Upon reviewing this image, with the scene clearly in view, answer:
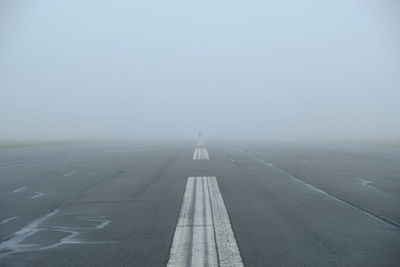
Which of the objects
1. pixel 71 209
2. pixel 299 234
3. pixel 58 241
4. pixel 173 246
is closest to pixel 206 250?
pixel 173 246

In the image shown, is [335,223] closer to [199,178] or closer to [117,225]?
[117,225]

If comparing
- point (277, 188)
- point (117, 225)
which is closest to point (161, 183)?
point (277, 188)

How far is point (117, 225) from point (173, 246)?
2.49m

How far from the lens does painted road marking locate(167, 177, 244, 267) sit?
7.04 metres

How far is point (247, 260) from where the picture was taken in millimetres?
7020

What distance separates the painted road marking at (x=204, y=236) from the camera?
23.1 ft

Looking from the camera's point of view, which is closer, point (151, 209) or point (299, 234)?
point (299, 234)

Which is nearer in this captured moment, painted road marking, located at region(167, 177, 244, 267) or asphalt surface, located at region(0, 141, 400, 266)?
painted road marking, located at region(167, 177, 244, 267)

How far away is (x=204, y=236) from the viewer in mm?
8680

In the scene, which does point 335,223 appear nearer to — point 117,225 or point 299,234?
point 299,234

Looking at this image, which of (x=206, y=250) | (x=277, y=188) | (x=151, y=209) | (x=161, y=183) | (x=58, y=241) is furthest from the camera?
(x=161, y=183)

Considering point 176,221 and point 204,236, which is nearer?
point 204,236

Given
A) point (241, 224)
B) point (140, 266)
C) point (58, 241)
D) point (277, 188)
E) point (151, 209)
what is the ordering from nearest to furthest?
point (140, 266)
point (58, 241)
point (241, 224)
point (151, 209)
point (277, 188)

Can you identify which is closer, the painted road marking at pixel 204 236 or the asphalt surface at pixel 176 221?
the painted road marking at pixel 204 236
